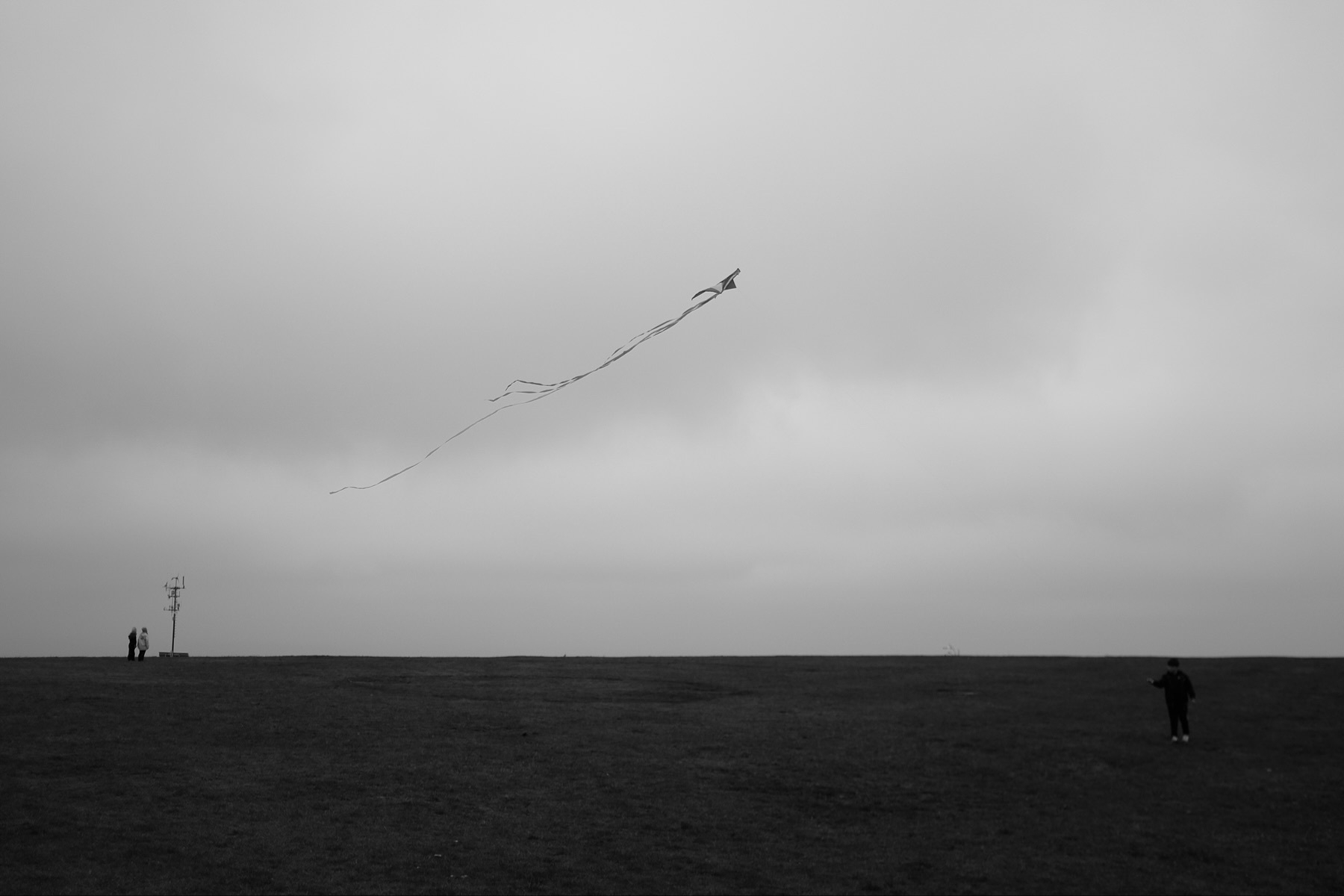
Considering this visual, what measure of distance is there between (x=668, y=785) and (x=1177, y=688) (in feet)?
39.5

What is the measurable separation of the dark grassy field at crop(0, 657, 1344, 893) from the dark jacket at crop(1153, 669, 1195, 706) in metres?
1.02

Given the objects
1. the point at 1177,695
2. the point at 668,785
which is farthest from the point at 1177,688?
the point at 668,785

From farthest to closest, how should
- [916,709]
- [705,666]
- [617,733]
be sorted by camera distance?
1. [705,666]
2. [916,709]
3. [617,733]

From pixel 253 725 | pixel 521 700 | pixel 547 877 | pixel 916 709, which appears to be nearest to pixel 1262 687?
pixel 916 709

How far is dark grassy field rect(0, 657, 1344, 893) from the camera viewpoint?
14328 mm

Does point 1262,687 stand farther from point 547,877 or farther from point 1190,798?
point 547,877

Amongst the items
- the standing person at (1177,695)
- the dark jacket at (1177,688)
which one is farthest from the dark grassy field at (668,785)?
the dark jacket at (1177,688)

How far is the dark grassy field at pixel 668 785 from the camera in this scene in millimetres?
14328

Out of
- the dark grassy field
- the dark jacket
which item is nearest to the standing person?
the dark jacket

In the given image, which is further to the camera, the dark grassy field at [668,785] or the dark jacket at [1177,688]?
the dark jacket at [1177,688]

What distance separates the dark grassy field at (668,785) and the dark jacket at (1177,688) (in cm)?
102

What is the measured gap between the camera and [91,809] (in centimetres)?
1600

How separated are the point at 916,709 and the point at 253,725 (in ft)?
54.8

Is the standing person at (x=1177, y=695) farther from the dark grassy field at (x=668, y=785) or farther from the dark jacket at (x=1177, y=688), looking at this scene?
the dark grassy field at (x=668, y=785)
